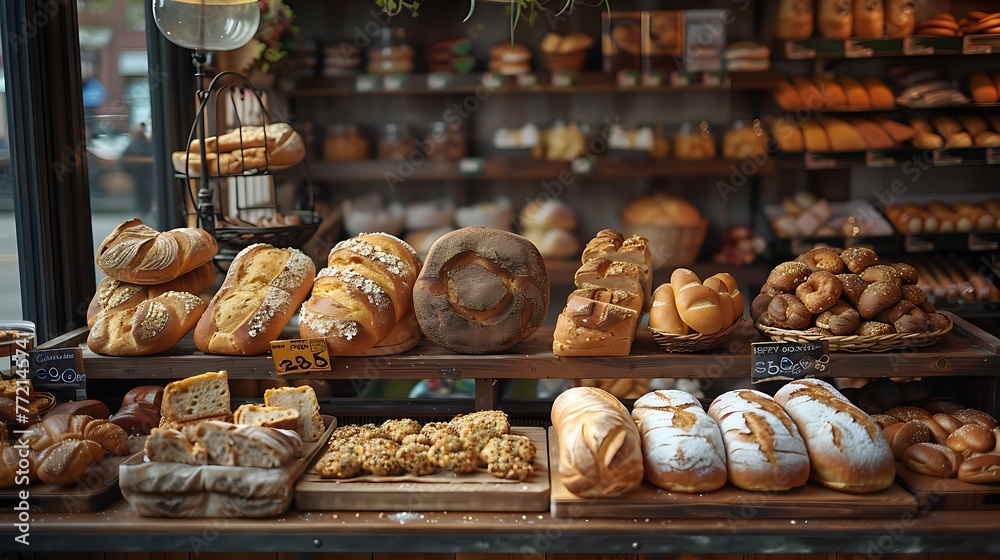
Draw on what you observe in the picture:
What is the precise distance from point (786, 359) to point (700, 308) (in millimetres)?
247

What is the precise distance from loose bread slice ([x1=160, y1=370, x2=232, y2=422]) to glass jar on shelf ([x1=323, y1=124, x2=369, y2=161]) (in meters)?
2.74

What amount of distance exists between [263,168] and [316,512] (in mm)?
1249

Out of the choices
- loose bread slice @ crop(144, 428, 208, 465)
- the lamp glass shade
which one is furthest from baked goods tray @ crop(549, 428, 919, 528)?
the lamp glass shade

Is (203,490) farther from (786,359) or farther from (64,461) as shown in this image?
(786,359)

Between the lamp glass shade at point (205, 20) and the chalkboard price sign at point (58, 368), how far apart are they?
0.87 m

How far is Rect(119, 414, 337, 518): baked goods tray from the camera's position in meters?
1.85

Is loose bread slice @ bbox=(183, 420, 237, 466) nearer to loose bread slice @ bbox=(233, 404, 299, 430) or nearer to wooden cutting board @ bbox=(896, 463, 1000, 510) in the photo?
loose bread slice @ bbox=(233, 404, 299, 430)

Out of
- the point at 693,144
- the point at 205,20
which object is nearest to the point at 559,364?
the point at 205,20

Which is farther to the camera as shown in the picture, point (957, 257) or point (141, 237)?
point (957, 257)

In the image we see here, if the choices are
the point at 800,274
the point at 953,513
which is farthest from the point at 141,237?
the point at 953,513

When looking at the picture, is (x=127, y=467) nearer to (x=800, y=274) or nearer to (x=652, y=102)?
(x=800, y=274)

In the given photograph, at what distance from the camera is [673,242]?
4594 millimetres

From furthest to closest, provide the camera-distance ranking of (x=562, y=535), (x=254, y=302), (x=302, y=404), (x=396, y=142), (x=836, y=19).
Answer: (x=396, y=142)
(x=836, y=19)
(x=254, y=302)
(x=302, y=404)
(x=562, y=535)

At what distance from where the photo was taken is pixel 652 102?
4.76 m
